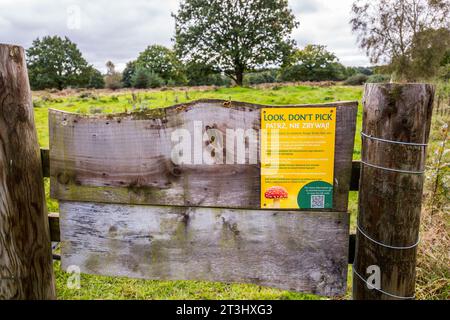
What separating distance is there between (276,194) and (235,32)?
1157 inches

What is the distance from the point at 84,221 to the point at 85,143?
1.60ft

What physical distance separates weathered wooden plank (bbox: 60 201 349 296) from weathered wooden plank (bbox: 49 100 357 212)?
8 centimetres

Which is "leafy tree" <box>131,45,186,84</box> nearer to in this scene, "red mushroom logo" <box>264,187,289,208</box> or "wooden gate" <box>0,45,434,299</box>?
"wooden gate" <box>0,45,434,299</box>

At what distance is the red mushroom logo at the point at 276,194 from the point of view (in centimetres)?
183

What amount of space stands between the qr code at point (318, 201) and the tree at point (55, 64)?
166 feet

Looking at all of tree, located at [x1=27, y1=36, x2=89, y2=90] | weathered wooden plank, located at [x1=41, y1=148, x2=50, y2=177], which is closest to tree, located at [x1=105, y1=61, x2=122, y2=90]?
tree, located at [x1=27, y1=36, x2=89, y2=90]

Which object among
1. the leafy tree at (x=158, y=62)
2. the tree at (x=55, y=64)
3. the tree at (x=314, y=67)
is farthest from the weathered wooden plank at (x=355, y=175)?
the tree at (x=55, y=64)

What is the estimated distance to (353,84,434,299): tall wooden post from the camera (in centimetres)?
158

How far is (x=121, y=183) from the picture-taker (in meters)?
1.99

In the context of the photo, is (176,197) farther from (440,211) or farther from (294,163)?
(440,211)

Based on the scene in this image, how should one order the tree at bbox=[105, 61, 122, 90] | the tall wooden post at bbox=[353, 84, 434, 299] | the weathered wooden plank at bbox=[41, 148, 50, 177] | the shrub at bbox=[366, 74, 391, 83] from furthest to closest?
the tree at bbox=[105, 61, 122, 90], the shrub at bbox=[366, 74, 391, 83], the weathered wooden plank at bbox=[41, 148, 50, 177], the tall wooden post at bbox=[353, 84, 434, 299]

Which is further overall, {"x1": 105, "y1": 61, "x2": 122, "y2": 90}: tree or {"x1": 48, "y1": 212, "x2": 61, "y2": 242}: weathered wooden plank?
{"x1": 105, "y1": 61, "x2": 122, "y2": 90}: tree

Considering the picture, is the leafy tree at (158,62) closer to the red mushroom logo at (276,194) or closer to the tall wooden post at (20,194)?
the tall wooden post at (20,194)
